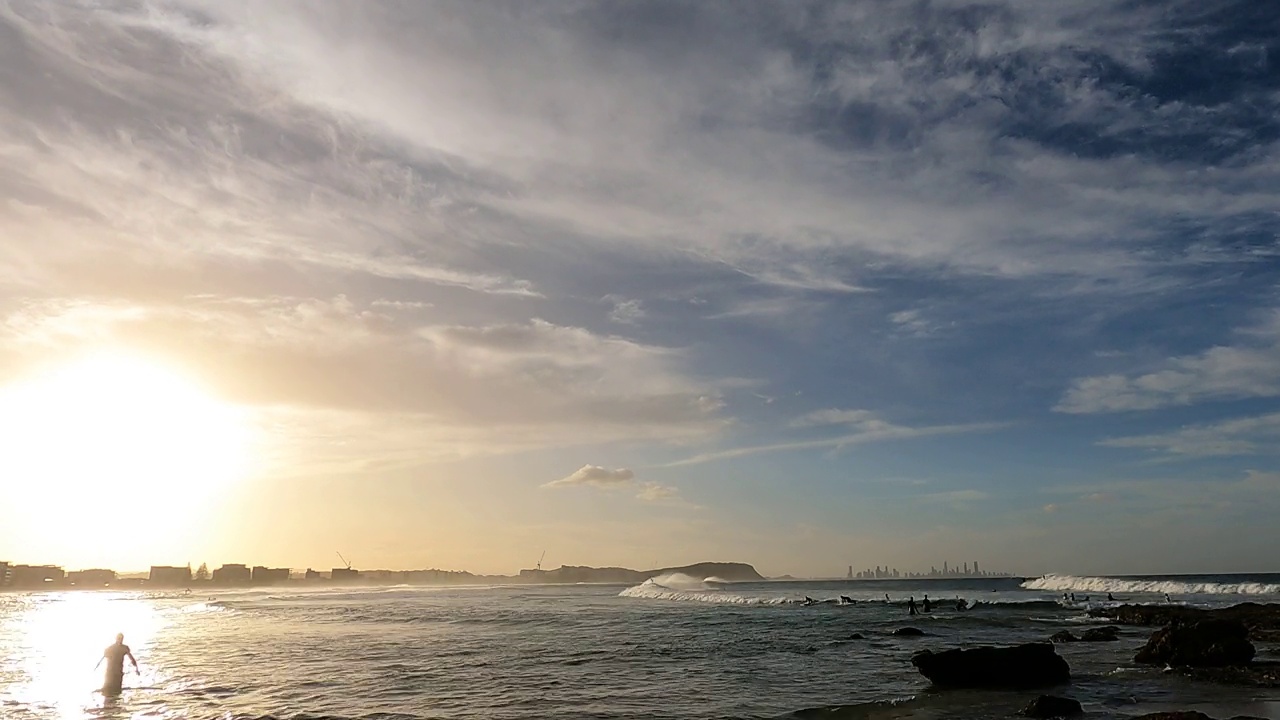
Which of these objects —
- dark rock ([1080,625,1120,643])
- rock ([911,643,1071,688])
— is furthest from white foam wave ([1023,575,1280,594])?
rock ([911,643,1071,688])

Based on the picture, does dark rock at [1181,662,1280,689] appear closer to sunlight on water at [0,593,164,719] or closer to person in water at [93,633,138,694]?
sunlight on water at [0,593,164,719]

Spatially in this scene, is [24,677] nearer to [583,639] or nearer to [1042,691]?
[583,639]

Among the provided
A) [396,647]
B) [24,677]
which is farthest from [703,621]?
[24,677]

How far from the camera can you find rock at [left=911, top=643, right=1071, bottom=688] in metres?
28.0

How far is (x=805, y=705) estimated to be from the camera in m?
25.7

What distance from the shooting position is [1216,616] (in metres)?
52.8

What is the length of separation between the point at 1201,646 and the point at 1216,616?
2847cm

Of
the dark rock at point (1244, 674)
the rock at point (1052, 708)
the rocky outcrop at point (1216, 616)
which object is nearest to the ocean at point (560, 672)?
the rock at point (1052, 708)

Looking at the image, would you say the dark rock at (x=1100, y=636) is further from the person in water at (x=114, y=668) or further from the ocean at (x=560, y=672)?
the person in water at (x=114, y=668)

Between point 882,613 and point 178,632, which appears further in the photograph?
point 882,613

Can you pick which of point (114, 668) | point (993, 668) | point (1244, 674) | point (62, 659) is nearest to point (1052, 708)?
point (993, 668)

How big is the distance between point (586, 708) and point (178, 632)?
51.8 meters

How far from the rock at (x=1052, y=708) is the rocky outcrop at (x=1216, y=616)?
A: 79.9ft

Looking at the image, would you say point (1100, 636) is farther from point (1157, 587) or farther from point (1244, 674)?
point (1157, 587)
